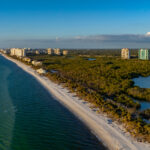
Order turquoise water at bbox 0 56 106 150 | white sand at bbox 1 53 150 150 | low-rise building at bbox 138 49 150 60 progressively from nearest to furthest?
white sand at bbox 1 53 150 150 → turquoise water at bbox 0 56 106 150 → low-rise building at bbox 138 49 150 60

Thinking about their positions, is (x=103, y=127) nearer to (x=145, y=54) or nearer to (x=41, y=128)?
(x=41, y=128)

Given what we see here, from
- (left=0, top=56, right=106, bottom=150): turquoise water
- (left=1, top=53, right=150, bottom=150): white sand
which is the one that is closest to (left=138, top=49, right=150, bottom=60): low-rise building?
(left=1, top=53, right=150, bottom=150): white sand

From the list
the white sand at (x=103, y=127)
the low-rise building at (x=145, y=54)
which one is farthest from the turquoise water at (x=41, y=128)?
the low-rise building at (x=145, y=54)

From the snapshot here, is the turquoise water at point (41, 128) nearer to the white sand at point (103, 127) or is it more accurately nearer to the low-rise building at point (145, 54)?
the white sand at point (103, 127)

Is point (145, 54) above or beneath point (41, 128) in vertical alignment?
above

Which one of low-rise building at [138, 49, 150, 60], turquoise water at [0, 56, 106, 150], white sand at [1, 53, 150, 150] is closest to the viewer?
white sand at [1, 53, 150, 150]

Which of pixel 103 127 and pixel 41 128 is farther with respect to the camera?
pixel 41 128

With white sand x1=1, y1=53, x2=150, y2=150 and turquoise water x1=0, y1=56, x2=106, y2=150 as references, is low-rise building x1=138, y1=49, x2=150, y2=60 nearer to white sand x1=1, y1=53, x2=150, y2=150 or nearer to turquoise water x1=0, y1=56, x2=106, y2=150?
white sand x1=1, y1=53, x2=150, y2=150

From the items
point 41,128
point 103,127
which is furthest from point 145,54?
point 41,128
